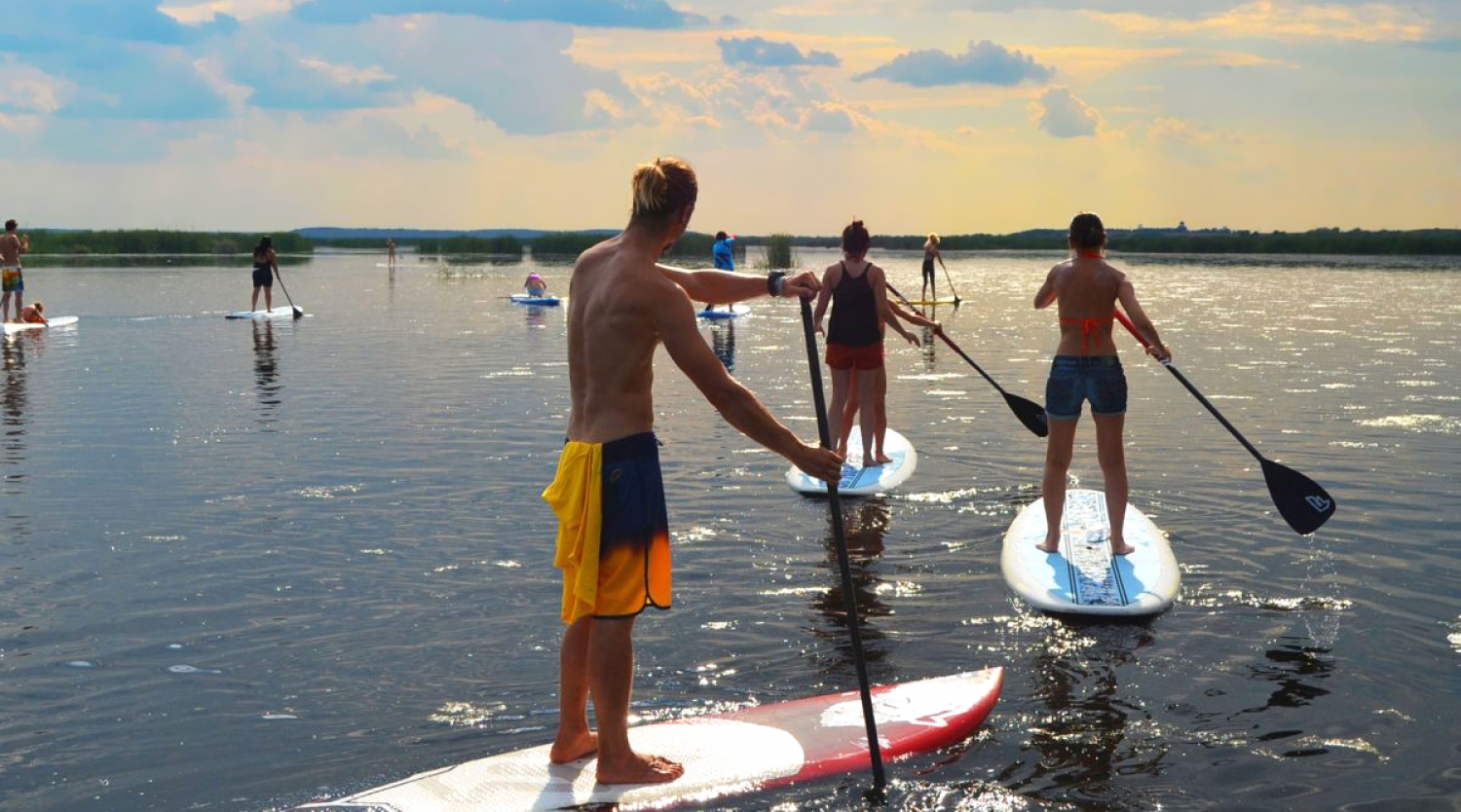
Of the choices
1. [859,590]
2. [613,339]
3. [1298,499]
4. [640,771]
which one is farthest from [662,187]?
[1298,499]

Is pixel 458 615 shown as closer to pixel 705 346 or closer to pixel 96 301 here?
pixel 705 346

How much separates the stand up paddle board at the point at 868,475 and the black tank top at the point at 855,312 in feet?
3.48

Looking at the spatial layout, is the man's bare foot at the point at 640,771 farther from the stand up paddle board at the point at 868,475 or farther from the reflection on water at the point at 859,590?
the stand up paddle board at the point at 868,475

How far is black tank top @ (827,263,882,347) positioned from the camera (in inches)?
434

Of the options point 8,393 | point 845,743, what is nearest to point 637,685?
point 845,743

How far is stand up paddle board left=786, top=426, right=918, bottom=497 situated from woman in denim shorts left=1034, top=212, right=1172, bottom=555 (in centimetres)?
273

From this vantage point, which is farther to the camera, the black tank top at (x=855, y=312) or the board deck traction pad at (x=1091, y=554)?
the black tank top at (x=855, y=312)

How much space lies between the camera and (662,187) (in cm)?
501

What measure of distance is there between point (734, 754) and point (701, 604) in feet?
8.06

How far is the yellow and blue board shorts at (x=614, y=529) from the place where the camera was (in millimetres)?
5023

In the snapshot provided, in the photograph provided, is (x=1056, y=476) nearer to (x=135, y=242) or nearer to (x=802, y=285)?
(x=802, y=285)

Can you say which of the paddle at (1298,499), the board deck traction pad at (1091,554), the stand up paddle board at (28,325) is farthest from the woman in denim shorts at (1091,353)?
the stand up paddle board at (28,325)

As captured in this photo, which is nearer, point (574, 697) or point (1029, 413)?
point (574, 697)

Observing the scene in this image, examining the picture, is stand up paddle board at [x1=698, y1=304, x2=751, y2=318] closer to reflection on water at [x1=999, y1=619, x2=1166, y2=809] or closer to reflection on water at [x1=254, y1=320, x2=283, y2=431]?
reflection on water at [x1=254, y1=320, x2=283, y2=431]
